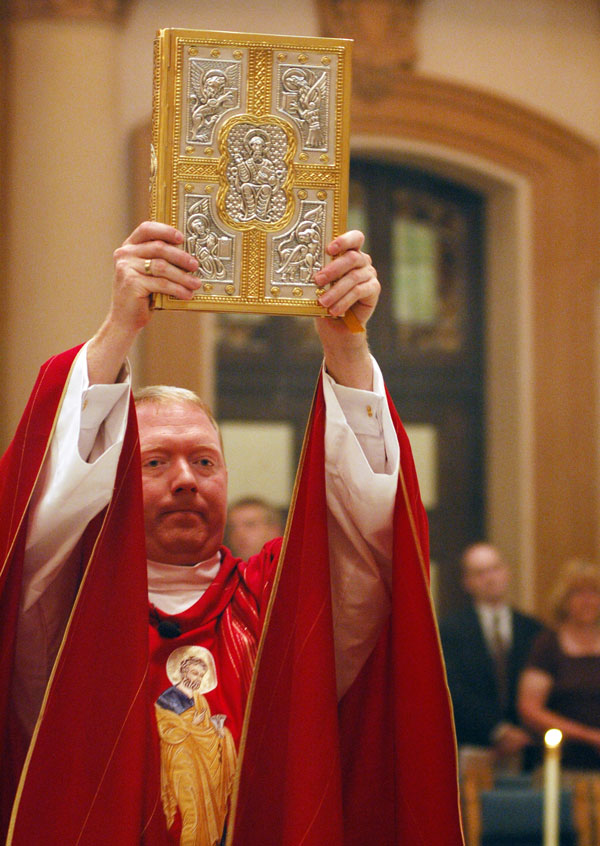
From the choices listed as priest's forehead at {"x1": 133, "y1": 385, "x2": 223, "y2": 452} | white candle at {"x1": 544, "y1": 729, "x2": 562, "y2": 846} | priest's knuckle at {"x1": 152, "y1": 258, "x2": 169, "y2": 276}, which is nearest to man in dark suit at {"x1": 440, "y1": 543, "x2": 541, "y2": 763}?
white candle at {"x1": 544, "y1": 729, "x2": 562, "y2": 846}

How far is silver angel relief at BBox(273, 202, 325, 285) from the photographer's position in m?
2.32

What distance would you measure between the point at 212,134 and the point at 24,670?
103 centimetres

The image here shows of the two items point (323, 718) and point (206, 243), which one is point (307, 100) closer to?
point (206, 243)

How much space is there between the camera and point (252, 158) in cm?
234

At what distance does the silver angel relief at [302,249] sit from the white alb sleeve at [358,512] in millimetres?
221

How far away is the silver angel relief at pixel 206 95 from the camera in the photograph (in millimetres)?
2307

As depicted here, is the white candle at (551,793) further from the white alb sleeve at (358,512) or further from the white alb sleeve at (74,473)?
the white alb sleeve at (74,473)

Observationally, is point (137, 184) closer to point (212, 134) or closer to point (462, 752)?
point (462, 752)

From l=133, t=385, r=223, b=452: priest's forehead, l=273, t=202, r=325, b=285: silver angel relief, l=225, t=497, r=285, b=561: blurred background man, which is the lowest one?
l=225, t=497, r=285, b=561: blurred background man

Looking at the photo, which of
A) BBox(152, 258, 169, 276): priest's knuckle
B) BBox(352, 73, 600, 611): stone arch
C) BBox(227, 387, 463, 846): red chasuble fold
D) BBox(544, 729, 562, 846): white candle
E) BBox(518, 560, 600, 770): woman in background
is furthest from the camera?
BBox(352, 73, 600, 611): stone arch

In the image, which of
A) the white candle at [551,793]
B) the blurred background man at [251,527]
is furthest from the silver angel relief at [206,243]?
the blurred background man at [251,527]

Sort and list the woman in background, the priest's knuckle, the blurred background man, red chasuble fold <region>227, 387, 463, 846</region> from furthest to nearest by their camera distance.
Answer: the blurred background man
the woman in background
red chasuble fold <region>227, 387, 463, 846</region>
the priest's knuckle

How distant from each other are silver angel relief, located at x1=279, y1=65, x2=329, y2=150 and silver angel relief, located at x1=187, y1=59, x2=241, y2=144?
0.10 meters

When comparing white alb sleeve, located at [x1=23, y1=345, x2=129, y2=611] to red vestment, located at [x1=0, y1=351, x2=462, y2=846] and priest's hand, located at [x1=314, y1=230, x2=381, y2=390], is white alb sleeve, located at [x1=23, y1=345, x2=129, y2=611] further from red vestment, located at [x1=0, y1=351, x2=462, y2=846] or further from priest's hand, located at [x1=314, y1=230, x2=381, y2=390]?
priest's hand, located at [x1=314, y1=230, x2=381, y2=390]
